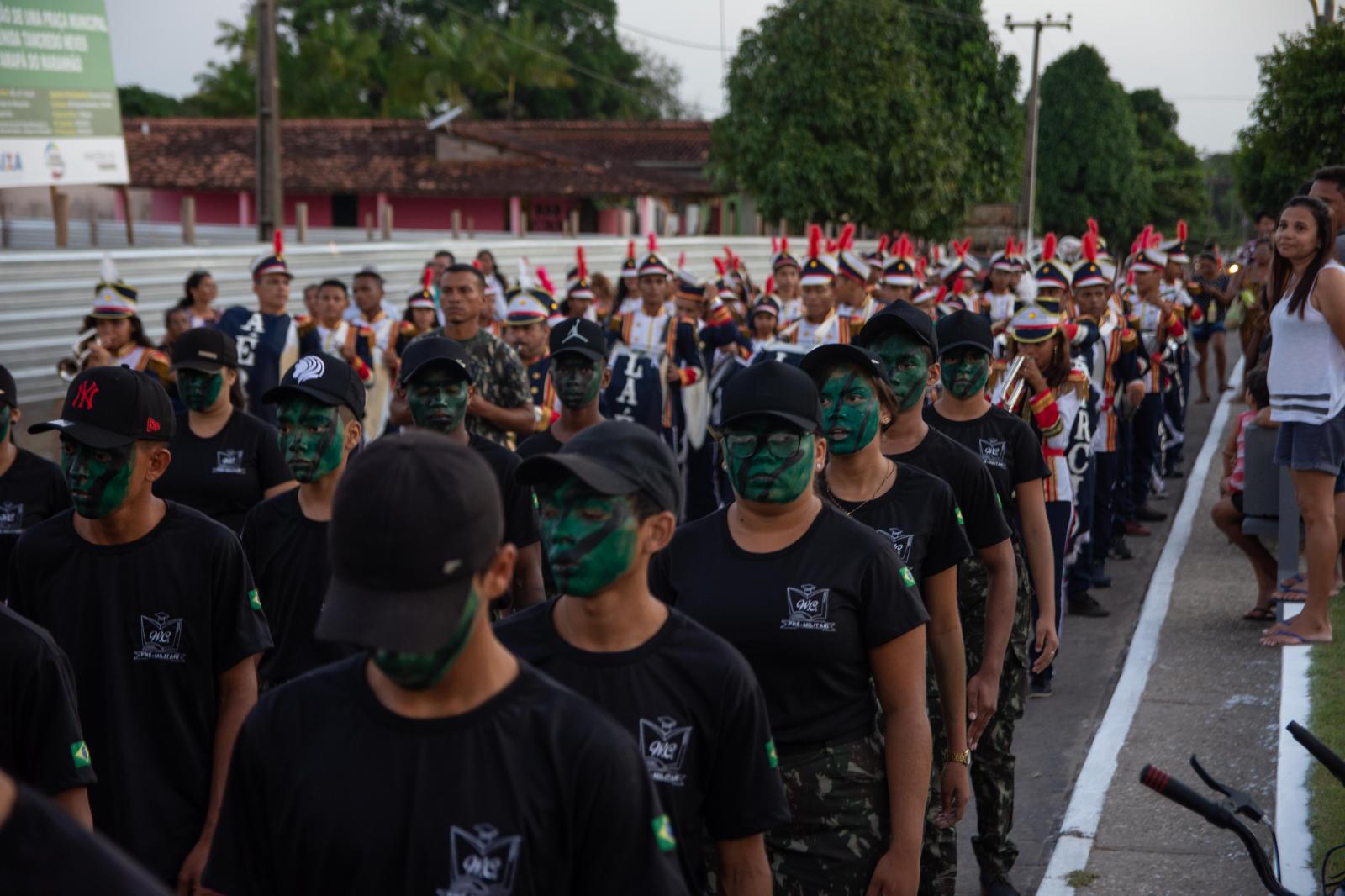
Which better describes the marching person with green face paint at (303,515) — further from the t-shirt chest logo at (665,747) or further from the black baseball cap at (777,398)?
the t-shirt chest logo at (665,747)

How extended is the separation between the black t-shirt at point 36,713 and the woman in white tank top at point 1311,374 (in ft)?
19.9

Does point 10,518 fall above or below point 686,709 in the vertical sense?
below

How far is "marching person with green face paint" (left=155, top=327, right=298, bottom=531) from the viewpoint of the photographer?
6.41 meters

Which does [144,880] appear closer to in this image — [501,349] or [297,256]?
[501,349]

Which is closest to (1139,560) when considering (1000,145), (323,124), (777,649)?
(777,649)

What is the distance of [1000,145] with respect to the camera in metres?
46.8

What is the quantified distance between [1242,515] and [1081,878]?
15.7 ft

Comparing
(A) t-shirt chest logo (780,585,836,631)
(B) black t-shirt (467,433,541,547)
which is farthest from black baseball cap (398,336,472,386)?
(A) t-shirt chest logo (780,585,836,631)

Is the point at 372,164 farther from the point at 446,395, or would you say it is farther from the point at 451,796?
the point at 451,796

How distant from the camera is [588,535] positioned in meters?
3.01

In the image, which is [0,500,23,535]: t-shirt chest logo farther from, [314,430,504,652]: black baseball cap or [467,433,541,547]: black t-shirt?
[314,430,504,652]: black baseball cap

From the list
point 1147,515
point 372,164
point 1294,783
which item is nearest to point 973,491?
point 1294,783

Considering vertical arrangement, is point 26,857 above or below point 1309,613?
above

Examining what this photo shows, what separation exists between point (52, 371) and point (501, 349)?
1074 centimetres
